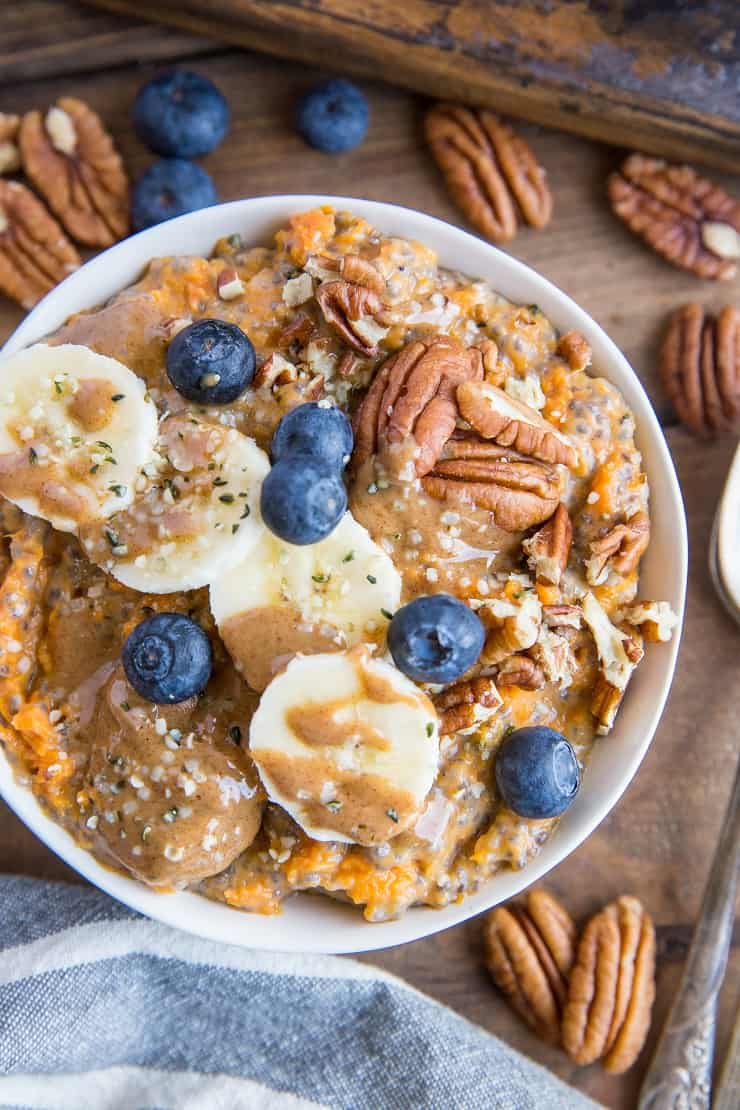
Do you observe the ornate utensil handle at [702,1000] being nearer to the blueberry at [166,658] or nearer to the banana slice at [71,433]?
the blueberry at [166,658]

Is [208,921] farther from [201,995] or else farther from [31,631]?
[31,631]

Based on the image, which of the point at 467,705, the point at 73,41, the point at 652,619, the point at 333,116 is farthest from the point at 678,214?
the point at 73,41

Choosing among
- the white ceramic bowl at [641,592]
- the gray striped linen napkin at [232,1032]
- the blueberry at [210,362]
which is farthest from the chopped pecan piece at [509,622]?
the gray striped linen napkin at [232,1032]

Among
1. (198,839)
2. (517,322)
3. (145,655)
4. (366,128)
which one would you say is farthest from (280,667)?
(366,128)


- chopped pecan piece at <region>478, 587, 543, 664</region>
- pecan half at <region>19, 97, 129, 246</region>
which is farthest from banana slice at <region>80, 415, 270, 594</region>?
pecan half at <region>19, 97, 129, 246</region>

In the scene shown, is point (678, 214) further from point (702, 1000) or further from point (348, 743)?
point (702, 1000)
